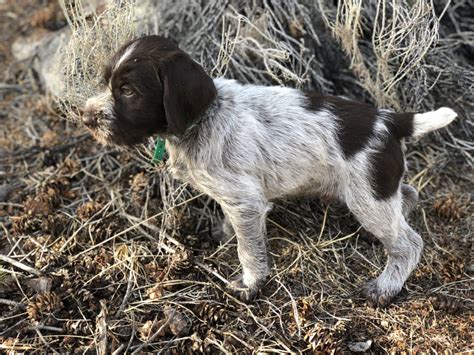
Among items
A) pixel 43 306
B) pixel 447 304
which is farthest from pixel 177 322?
pixel 447 304

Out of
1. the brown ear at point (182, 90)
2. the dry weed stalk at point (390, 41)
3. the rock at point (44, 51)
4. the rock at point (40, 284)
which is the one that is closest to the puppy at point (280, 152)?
the brown ear at point (182, 90)

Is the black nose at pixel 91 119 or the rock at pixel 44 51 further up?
the black nose at pixel 91 119

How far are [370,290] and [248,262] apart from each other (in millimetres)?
872

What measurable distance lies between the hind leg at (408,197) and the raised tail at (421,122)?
62 centimetres

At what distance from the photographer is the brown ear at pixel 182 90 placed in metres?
3.20

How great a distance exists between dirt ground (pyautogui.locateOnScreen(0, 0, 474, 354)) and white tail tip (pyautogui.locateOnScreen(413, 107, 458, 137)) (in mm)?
1000

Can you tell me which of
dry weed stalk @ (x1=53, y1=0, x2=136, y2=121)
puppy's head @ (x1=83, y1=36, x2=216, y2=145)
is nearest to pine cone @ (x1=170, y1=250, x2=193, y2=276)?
puppy's head @ (x1=83, y1=36, x2=216, y2=145)

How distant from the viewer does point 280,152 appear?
367 centimetres

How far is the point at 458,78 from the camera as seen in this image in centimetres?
495

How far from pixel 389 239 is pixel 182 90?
1749 mm

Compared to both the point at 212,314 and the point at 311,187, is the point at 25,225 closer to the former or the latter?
the point at 212,314

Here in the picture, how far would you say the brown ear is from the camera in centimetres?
320

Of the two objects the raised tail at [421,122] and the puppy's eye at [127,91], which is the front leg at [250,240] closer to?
the puppy's eye at [127,91]

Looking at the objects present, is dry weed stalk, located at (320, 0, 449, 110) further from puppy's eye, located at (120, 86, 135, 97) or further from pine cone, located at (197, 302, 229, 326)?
pine cone, located at (197, 302, 229, 326)
